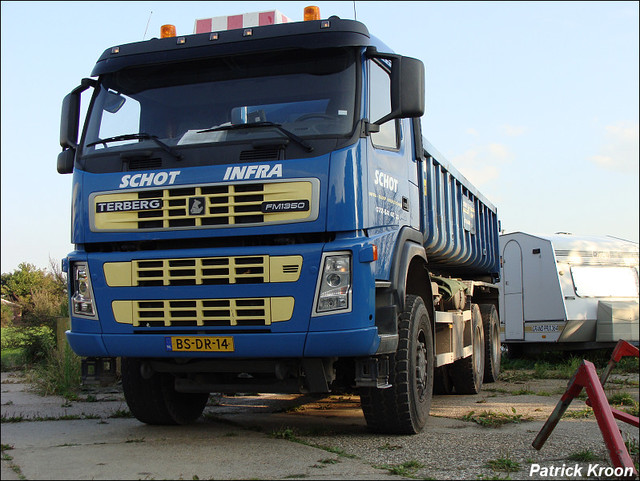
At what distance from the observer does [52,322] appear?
11.7 metres

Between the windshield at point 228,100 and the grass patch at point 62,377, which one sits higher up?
the windshield at point 228,100

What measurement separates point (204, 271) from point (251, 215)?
551 millimetres

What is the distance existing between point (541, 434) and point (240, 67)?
3.60m

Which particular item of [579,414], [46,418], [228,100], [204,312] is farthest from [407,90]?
[46,418]

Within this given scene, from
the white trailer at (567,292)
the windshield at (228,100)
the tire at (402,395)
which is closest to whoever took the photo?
the windshield at (228,100)

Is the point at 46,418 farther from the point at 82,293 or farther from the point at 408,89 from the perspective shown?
the point at 408,89

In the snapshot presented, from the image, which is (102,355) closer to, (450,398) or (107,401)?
(107,401)

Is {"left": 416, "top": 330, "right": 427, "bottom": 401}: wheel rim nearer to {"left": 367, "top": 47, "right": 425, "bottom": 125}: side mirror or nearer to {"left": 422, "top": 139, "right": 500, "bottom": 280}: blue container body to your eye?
{"left": 422, "top": 139, "right": 500, "bottom": 280}: blue container body

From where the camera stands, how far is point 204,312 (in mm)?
5688

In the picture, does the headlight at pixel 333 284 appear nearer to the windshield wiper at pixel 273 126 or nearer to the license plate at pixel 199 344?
the license plate at pixel 199 344

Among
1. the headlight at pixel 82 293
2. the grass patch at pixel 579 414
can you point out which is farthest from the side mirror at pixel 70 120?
the grass patch at pixel 579 414

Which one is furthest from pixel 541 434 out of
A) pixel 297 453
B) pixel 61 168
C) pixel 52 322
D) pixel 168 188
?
pixel 52 322

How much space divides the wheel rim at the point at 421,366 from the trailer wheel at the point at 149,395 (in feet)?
7.28

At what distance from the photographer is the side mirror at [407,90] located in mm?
5855
